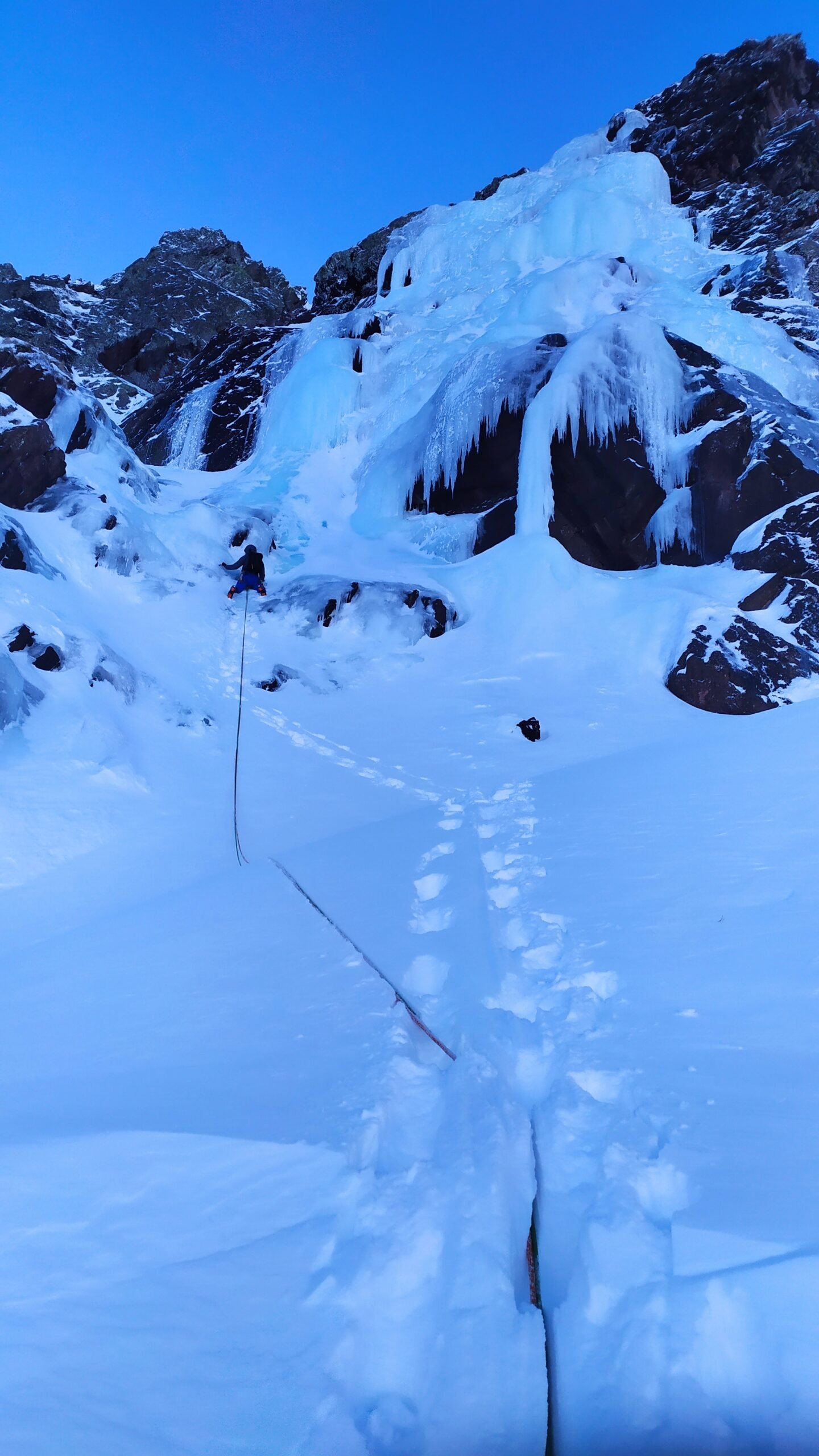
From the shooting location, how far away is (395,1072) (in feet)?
7.77

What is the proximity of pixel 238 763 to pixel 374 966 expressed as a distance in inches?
151

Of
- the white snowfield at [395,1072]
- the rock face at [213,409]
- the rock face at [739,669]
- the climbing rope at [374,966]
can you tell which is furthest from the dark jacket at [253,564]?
the rock face at [213,409]

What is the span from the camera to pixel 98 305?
104 feet

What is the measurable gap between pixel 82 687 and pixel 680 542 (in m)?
9.15

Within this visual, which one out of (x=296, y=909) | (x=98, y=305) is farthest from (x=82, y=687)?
(x=98, y=305)

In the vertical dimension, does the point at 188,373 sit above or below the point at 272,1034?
above

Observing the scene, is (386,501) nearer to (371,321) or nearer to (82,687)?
(371,321)

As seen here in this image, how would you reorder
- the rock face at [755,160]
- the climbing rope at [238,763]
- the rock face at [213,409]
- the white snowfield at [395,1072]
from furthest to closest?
the rock face at [213,409], the rock face at [755,160], the climbing rope at [238,763], the white snowfield at [395,1072]

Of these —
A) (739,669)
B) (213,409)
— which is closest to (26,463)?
(739,669)

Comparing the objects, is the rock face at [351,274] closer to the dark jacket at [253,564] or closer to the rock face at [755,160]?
the rock face at [755,160]

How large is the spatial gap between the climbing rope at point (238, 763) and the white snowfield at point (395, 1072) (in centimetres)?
14

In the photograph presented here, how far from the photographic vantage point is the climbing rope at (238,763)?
4.88 meters

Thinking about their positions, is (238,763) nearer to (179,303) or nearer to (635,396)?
(635,396)

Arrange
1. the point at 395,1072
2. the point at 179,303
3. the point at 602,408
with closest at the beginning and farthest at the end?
1. the point at 395,1072
2. the point at 602,408
3. the point at 179,303
